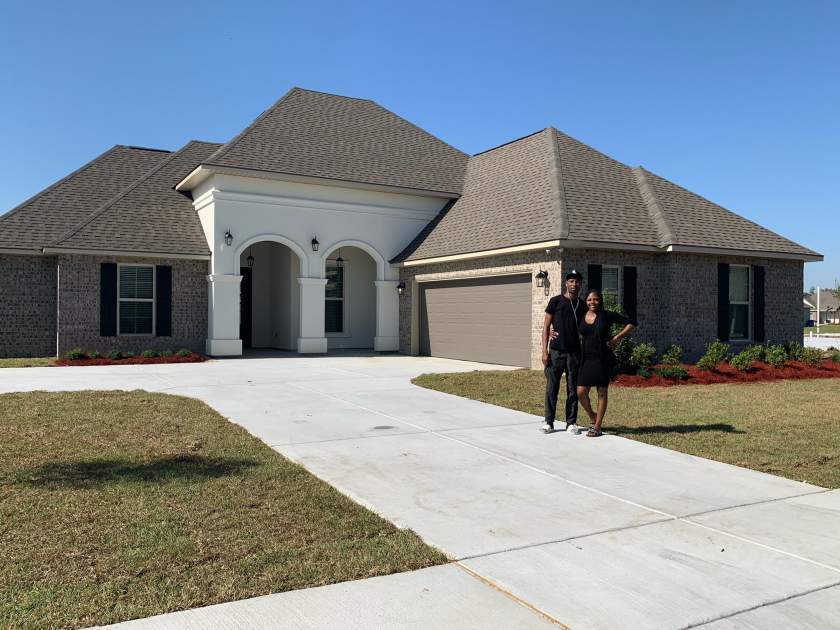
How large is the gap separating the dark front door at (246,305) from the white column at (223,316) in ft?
12.2

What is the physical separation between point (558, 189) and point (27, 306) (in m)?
14.4

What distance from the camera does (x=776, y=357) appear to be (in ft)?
50.3

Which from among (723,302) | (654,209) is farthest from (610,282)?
(723,302)

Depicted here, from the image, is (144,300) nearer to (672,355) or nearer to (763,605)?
(672,355)

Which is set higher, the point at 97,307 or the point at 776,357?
the point at 97,307

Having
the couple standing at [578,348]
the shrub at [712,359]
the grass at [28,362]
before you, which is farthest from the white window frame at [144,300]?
the shrub at [712,359]

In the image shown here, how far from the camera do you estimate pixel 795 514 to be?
17.2 ft

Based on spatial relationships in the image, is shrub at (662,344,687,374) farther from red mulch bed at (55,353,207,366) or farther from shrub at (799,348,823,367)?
red mulch bed at (55,353,207,366)

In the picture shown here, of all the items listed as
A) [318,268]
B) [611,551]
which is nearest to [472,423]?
[611,551]

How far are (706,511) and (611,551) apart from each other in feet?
4.25

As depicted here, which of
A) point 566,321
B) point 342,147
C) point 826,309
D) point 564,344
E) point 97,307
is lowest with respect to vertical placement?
point 564,344

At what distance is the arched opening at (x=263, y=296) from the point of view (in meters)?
22.4

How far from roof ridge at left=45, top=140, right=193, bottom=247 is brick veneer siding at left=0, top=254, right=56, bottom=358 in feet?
3.39

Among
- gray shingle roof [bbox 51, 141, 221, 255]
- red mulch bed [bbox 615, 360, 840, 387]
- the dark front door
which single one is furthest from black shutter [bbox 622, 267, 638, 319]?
the dark front door
